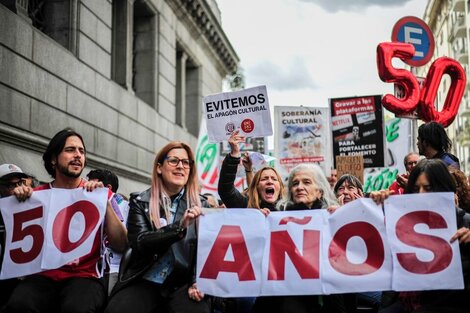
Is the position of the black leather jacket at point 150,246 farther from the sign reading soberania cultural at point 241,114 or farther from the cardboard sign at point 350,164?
the cardboard sign at point 350,164

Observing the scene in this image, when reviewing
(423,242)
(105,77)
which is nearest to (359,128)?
(105,77)

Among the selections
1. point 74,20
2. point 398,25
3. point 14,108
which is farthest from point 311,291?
point 74,20

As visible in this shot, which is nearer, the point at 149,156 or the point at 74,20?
the point at 74,20

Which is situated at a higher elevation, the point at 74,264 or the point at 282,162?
the point at 282,162

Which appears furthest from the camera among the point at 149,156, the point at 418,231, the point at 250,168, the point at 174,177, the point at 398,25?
the point at 149,156

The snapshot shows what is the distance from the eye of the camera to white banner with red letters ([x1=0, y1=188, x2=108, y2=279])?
4797mm

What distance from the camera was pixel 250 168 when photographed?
6.57 metres

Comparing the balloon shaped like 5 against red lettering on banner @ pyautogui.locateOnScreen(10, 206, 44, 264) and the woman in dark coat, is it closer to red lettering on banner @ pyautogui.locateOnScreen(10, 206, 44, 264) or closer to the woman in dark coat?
the woman in dark coat

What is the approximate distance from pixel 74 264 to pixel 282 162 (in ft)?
25.8

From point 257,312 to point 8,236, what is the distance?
6.76 feet

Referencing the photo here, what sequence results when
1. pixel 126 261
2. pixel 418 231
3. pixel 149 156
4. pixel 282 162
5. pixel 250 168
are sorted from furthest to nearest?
pixel 149 156 < pixel 282 162 < pixel 250 168 < pixel 126 261 < pixel 418 231

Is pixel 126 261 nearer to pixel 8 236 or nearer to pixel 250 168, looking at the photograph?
pixel 8 236

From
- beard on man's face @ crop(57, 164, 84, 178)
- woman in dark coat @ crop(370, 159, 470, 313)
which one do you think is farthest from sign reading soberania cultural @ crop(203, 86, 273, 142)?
woman in dark coat @ crop(370, 159, 470, 313)

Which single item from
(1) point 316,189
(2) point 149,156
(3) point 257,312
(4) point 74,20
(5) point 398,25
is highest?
(4) point 74,20
